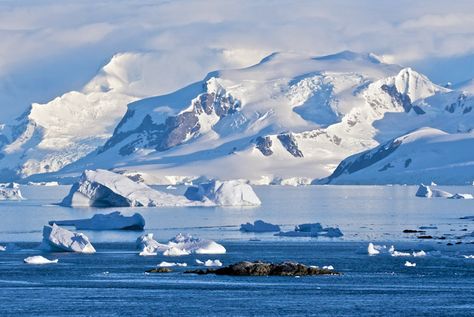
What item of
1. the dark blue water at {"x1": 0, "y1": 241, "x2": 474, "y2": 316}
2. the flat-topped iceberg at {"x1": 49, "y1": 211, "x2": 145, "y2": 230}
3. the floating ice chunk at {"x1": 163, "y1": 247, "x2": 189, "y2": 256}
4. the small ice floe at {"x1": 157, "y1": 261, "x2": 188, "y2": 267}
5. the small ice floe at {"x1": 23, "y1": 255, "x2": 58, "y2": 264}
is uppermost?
the flat-topped iceberg at {"x1": 49, "y1": 211, "x2": 145, "y2": 230}

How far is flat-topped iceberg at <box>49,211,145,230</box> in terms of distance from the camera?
113 m

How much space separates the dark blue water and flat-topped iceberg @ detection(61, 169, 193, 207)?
62292mm

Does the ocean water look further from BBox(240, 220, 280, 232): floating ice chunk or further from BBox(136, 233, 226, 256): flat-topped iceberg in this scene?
BBox(240, 220, 280, 232): floating ice chunk

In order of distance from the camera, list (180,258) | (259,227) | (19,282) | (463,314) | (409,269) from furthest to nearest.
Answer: (259,227) < (180,258) < (409,269) < (19,282) < (463,314)

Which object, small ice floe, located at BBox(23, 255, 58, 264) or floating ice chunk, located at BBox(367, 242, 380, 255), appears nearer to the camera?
small ice floe, located at BBox(23, 255, 58, 264)

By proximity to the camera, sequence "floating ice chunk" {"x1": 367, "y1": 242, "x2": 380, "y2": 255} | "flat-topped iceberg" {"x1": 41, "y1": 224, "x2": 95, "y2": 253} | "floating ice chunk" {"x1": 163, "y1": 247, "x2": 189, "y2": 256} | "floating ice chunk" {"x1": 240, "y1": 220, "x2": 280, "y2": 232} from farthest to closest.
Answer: "floating ice chunk" {"x1": 240, "y1": 220, "x2": 280, "y2": 232}
"floating ice chunk" {"x1": 367, "y1": 242, "x2": 380, "y2": 255}
"floating ice chunk" {"x1": 163, "y1": 247, "x2": 189, "y2": 256}
"flat-topped iceberg" {"x1": 41, "y1": 224, "x2": 95, "y2": 253}

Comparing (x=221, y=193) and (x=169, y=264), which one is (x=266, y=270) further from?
(x=221, y=193)

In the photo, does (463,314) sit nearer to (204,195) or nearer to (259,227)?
(259,227)

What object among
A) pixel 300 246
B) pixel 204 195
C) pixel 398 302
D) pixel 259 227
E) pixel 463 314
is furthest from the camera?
pixel 204 195

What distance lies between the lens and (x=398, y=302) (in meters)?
61.1

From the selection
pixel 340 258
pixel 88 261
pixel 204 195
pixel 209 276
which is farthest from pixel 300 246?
pixel 204 195

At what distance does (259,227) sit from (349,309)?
5295 centimetres

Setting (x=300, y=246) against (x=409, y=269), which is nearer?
(x=409, y=269)

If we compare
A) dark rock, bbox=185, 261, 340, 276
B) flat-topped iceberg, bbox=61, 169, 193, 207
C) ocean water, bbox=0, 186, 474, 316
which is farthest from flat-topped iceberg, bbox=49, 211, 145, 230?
dark rock, bbox=185, 261, 340, 276
